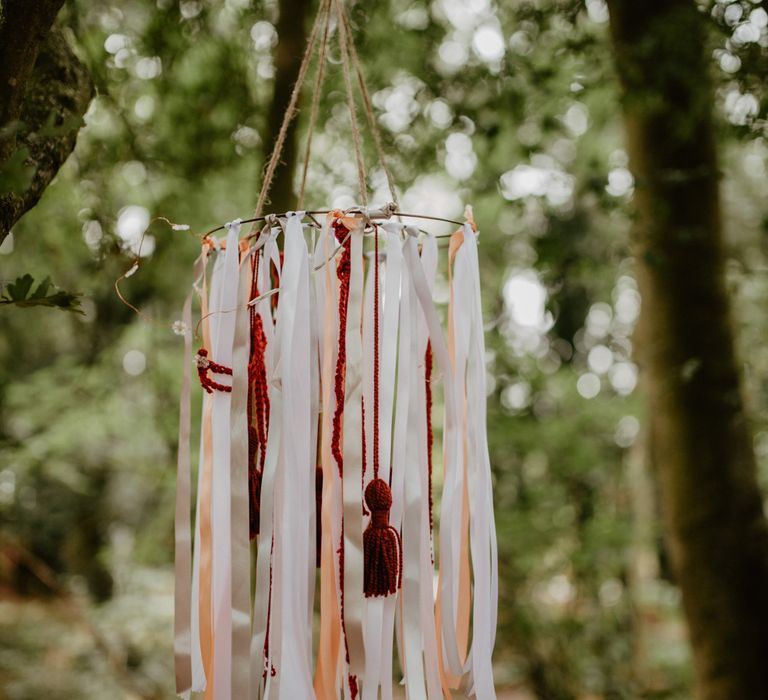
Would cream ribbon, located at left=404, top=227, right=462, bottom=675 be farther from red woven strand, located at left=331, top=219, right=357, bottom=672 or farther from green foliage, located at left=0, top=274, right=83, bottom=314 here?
green foliage, located at left=0, top=274, right=83, bottom=314

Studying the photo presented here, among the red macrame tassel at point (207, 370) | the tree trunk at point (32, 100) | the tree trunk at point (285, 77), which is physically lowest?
the red macrame tassel at point (207, 370)

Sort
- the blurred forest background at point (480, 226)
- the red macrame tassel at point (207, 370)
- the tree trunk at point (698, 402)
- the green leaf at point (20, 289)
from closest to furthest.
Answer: the green leaf at point (20, 289) → the red macrame tassel at point (207, 370) → the blurred forest background at point (480, 226) → the tree trunk at point (698, 402)

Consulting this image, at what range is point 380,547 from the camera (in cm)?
96

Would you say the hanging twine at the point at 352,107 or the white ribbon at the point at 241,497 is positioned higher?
the hanging twine at the point at 352,107

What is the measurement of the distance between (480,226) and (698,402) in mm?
1974

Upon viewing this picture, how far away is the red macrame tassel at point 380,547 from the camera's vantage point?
955 millimetres

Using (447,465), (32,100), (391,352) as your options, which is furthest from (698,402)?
(32,100)

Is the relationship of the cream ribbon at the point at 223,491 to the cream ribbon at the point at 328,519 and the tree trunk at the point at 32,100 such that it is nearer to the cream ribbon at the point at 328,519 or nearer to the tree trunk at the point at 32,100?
the cream ribbon at the point at 328,519

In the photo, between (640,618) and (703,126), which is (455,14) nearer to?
(703,126)

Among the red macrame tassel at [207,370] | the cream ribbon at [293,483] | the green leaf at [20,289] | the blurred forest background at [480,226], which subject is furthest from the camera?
the blurred forest background at [480,226]

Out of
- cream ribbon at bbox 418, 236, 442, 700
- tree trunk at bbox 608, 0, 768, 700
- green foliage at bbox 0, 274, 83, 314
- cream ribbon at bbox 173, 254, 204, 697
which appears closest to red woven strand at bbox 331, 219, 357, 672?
cream ribbon at bbox 418, 236, 442, 700

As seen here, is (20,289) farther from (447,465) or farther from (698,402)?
(698,402)

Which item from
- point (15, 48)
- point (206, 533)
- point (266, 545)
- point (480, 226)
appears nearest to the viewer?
point (15, 48)

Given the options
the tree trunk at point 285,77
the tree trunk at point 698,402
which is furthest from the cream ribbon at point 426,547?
the tree trunk at point 698,402
